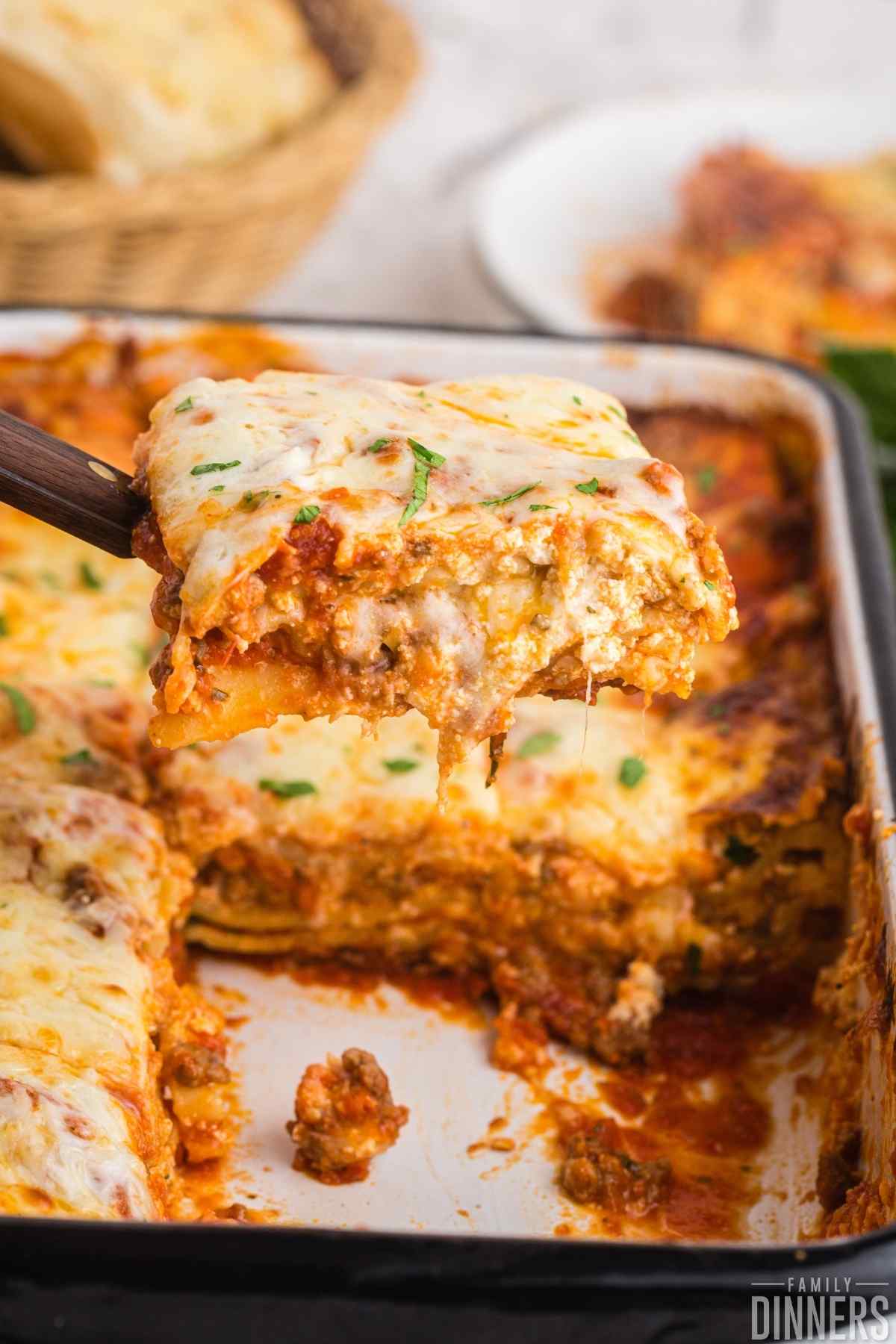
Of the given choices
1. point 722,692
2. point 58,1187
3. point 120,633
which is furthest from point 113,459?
point 58,1187

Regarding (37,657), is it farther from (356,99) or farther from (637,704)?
(356,99)

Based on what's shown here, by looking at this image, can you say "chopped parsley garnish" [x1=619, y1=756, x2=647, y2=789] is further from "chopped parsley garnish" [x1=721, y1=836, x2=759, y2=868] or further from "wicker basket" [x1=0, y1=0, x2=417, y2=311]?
"wicker basket" [x1=0, y1=0, x2=417, y2=311]

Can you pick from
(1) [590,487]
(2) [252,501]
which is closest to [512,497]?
(1) [590,487]

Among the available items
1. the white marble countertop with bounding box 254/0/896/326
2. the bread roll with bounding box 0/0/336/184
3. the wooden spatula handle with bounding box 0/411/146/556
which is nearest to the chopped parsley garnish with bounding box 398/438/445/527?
the wooden spatula handle with bounding box 0/411/146/556

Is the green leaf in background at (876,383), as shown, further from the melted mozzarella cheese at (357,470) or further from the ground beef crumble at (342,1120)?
the ground beef crumble at (342,1120)

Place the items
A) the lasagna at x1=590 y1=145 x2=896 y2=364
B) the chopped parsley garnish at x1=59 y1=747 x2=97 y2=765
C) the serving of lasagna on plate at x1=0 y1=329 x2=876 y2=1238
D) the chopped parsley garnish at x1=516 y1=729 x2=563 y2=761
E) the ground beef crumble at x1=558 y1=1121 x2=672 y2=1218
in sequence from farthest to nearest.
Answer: the lasagna at x1=590 y1=145 x2=896 y2=364
the chopped parsley garnish at x1=516 y1=729 x2=563 y2=761
the chopped parsley garnish at x1=59 y1=747 x2=97 y2=765
the ground beef crumble at x1=558 y1=1121 x2=672 y2=1218
the serving of lasagna on plate at x1=0 y1=329 x2=876 y2=1238

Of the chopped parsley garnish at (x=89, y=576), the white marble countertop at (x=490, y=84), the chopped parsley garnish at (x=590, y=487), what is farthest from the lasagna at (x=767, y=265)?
the chopped parsley garnish at (x=590, y=487)
